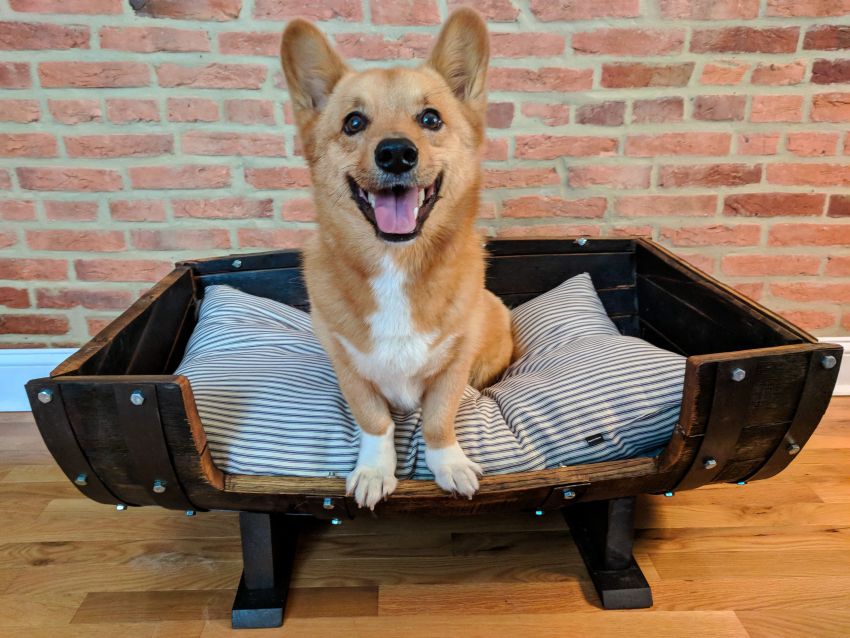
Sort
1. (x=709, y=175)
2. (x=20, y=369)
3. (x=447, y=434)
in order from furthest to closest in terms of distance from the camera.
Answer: (x=20, y=369)
(x=709, y=175)
(x=447, y=434)

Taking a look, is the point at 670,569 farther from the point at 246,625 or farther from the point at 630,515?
A: the point at 246,625

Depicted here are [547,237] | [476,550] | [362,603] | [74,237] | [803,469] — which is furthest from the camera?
[74,237]

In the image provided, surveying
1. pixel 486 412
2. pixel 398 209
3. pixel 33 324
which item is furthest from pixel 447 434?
pixel 33 324

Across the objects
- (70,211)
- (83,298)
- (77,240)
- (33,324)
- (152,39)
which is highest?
(152,39)

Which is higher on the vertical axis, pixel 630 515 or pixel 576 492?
pixel 576 492

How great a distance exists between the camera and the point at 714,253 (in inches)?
82.9

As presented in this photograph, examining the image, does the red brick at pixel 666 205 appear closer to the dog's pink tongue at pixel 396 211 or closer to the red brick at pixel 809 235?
the red brick at pixel 809 235

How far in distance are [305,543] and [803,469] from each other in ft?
4.69

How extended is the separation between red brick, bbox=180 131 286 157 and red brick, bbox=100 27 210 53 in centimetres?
26

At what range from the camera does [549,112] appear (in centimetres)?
194

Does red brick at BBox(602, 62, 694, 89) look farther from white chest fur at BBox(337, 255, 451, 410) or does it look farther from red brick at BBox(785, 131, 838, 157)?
white chest fur at BBox(337, 255, 451, 410)

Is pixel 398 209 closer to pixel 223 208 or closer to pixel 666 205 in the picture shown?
pixel 223 208

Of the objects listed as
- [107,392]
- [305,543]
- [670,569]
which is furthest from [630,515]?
[107,392]

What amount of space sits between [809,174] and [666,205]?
0.47m
